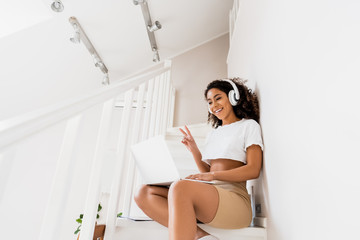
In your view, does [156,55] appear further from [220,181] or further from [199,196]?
[199,196]

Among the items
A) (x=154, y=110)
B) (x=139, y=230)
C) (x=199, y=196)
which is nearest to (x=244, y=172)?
(x=199, y=196)

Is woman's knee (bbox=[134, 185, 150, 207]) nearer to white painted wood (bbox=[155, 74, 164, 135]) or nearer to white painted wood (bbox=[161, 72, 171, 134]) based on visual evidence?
white painted wood (bbox=[155, 74, 164, 135])

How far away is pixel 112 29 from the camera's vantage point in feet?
7.23

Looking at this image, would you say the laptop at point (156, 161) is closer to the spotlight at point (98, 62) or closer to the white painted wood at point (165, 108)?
the white painted wood at point (165, 108)

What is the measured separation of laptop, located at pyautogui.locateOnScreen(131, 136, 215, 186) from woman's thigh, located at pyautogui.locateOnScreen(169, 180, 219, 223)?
0.05m

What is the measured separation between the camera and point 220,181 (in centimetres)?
95

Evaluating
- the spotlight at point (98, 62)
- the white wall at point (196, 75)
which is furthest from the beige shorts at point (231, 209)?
the spotlight at point (98, 62)

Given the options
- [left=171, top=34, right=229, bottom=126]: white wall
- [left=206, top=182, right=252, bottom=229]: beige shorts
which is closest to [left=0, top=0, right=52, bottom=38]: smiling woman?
[left=171, top=34, right=229, bottom=126]: white wall

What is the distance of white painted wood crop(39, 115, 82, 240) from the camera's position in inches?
19.2

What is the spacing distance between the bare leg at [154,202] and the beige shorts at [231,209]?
0.19 m

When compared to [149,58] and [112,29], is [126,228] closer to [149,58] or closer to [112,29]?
[112,29]

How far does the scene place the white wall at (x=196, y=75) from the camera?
8.70 feet

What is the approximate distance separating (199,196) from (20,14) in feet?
5.49

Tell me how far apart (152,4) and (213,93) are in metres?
1.37
